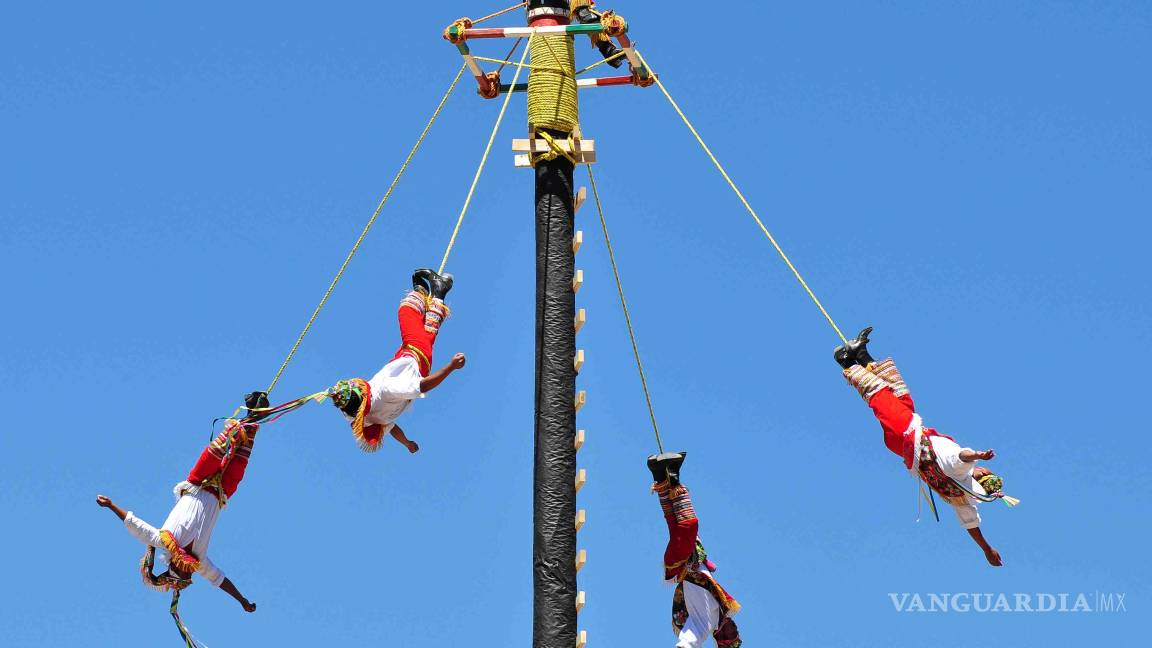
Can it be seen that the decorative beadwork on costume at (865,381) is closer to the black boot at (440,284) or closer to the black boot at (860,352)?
the black boot at (860,352)

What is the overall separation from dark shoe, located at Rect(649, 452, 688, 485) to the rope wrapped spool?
2852mm

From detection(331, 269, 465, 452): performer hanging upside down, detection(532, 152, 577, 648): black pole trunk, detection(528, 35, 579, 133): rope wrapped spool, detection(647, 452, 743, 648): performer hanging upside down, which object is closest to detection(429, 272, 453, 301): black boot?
detection(331, 269, 465, 452): performer hanging upside down

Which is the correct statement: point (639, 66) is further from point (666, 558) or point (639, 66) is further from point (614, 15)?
point (666, 558)

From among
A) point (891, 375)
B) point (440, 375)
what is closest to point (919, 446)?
point (891, 375)

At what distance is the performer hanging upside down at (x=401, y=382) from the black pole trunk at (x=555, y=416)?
82 cm

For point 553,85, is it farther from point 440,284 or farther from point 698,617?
point 698,617

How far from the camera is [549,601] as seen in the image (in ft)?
51.2

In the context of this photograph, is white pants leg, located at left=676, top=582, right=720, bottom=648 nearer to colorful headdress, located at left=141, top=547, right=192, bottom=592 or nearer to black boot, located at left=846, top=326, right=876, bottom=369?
black boot, located at left=846, top=326, right=876, bottom=369

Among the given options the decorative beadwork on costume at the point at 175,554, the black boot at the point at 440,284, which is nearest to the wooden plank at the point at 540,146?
the black boot at the point at 440,284

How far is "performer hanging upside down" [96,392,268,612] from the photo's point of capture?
1608cm

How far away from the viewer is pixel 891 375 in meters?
16.4

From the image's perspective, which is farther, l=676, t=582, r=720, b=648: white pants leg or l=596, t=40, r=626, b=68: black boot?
l=596, t=40, r=626, b=68: black boot

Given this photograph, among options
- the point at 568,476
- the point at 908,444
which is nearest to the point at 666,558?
the point at 568,476

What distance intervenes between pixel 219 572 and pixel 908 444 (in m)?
5.54
